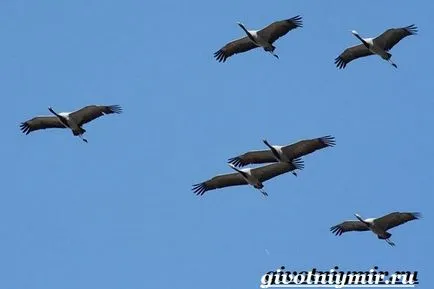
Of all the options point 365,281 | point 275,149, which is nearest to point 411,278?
point 365,281

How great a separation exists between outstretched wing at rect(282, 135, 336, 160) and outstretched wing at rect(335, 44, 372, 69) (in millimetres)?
7248

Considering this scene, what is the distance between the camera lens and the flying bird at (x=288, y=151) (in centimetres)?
6697

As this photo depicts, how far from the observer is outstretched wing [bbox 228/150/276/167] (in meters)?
69.3

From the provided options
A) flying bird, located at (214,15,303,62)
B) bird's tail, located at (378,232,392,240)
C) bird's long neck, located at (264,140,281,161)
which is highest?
flying bird, located at (214,15,303,62)

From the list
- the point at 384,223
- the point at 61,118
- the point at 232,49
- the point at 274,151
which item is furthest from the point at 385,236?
the point at 61,118

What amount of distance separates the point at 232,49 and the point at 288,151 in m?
7.34

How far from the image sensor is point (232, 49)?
73438 mm

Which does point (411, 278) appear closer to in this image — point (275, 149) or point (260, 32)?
point (275, 149)

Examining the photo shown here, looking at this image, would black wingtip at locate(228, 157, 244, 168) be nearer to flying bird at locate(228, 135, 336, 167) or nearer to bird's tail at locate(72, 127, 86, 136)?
flying bird at locate(228, 135, 336, 167)

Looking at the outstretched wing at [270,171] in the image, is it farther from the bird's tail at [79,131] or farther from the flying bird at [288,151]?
the bird's tail at [79,131]

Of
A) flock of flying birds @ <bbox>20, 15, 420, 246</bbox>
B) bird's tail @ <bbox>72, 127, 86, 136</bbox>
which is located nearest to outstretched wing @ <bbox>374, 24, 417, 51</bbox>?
flock of flying birds @ <bbox>20, 15, 420, 246</bbox>

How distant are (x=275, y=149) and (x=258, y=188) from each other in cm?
240

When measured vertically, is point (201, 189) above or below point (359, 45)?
below

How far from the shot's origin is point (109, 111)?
69188mm
